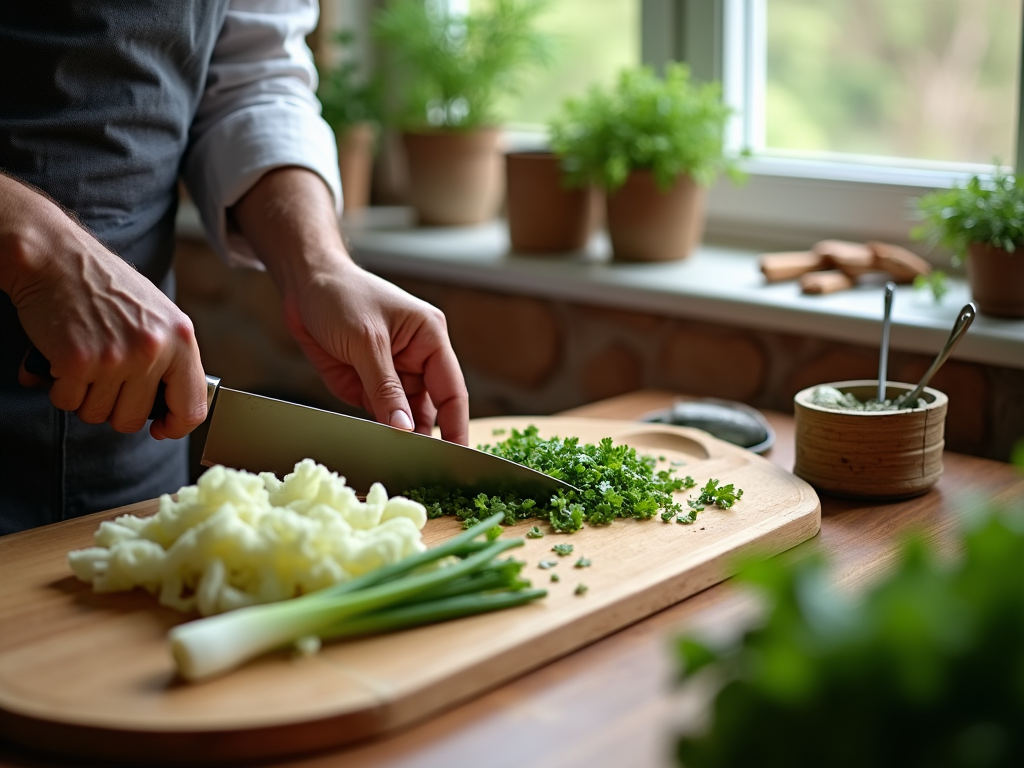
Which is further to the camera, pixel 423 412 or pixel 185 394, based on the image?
pixel 423 412

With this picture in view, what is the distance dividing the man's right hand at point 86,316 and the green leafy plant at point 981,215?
1017 mm

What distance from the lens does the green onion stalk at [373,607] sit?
81cm

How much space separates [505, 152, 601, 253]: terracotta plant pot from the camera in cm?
199

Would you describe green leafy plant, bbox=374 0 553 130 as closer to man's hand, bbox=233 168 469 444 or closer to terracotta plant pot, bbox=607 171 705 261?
terracotta plant pot, bbox=607 171 705 261

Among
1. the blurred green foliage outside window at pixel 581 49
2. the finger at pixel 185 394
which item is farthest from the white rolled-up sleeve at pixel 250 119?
the blurred green foliage outside window at pixel 581 49

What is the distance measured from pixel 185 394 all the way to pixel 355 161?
1494 mm

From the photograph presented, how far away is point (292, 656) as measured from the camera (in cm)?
85

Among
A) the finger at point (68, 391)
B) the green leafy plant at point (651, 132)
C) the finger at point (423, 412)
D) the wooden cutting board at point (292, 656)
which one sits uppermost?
the green leafy plant at point (651, 132)

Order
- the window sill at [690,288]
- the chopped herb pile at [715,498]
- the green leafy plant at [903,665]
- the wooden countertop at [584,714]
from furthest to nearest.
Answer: the window sill at [690,288], the chopped herb pile at [715,498], the wooden countertop at [584,714], the green leafy plant at [903,665]

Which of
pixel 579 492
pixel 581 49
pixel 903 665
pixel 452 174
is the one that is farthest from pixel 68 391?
pixel 581 49

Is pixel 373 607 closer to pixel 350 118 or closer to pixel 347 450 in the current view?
pixel 347 450

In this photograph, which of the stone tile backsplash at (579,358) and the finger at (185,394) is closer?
the finger at (185,394)

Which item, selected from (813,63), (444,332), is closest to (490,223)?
(813,63)

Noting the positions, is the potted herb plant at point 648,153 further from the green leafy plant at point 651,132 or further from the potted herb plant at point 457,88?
the potted herb plant at point 457,88
